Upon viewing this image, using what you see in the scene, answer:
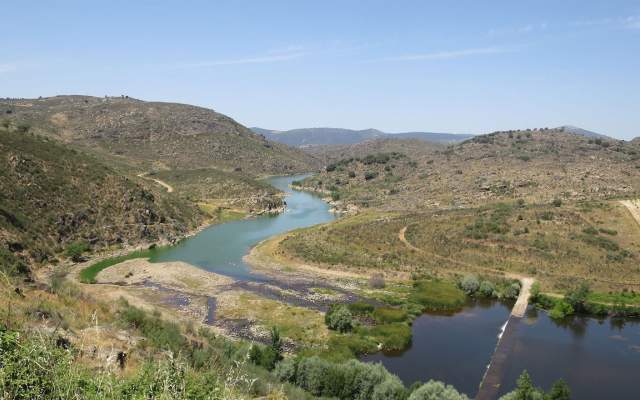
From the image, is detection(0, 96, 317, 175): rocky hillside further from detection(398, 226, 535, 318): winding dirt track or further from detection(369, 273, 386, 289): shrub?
detection(369, 273, 386, 289): shrub

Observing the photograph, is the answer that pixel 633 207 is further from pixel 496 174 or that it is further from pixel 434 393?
pixel 434 393

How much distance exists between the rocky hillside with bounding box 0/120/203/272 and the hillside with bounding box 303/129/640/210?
183ft

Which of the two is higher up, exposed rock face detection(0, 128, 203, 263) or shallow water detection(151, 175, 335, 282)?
exposed rock face detection(0, 128, 203, 263)

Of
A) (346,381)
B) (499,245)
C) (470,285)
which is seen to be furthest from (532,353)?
(499,245)

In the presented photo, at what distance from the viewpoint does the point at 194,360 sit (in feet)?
65.1

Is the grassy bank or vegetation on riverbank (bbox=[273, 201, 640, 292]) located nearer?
the grassy bank

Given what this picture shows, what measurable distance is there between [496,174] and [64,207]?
98809 millimetres

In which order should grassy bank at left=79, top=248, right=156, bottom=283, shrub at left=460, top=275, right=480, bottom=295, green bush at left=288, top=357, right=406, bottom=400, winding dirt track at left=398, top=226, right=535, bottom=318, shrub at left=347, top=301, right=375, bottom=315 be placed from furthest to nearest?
grassy bank at left=79, top=248, right=156, bottom=283 → shrub at left=460, top=275, right=480, bottom=295 → winding dirt track at left=398, top=226, right=535, bottom=318 → shrub at left=347, top=301, right=375, bottom=315 → green bush at left=288, top=357, right=406, bottom=400

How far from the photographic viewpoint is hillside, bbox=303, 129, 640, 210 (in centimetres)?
10619

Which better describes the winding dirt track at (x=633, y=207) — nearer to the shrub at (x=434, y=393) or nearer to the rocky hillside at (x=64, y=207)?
the shrub at (x=434, y=393)

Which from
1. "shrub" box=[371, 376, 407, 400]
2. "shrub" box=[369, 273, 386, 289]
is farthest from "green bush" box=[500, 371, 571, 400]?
"shrub" box=[369, 273, 386, 289]

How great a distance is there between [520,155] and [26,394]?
145310 millimetres

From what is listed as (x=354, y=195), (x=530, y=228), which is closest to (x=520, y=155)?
(x=354, y=195)

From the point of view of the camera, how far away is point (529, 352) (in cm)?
3978
